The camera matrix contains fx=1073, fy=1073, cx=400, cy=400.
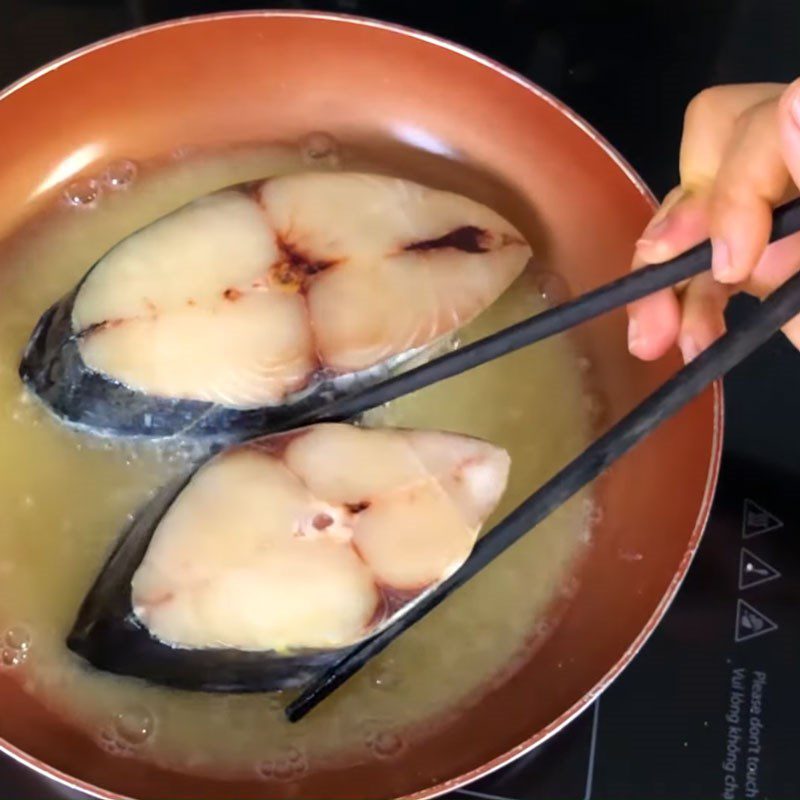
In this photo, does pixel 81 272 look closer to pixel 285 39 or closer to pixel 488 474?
pixel 285 39

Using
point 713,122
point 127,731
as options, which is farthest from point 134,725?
point 713,122

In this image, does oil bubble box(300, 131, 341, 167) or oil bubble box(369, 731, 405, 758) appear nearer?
oil bubble box(369, 731, 405, 758)

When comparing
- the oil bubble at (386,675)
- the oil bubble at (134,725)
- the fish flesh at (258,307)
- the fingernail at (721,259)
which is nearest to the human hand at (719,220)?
the fingernail at (721,259)

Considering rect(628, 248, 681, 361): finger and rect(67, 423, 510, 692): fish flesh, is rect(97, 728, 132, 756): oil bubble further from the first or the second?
rect(628, 248, 681, 361): finger

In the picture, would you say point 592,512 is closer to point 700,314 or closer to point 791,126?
point 700,314

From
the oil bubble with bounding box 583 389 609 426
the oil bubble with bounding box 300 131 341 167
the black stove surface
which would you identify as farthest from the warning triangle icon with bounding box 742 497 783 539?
the oil bubble with bounding box 300 131 341 167

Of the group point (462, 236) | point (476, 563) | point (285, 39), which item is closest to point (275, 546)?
point (476, 563)

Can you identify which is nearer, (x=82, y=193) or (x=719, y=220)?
(x=719, y=220)
